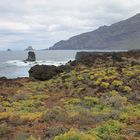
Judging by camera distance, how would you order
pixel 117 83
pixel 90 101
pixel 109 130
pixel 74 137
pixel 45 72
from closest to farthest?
pixel 74 137
pixel 109 130
pixel 90 101
pixel 117 83
pixel 45 72

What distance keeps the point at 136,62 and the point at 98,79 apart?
9.39 m

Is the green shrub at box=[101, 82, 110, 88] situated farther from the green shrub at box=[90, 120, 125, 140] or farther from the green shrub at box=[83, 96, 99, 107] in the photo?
the green shrub at box=[90, 120, 125, 140]

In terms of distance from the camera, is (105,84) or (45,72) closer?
(105,84)

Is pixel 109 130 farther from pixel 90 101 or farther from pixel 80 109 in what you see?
pixel 90 101

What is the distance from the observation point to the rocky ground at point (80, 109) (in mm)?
13469

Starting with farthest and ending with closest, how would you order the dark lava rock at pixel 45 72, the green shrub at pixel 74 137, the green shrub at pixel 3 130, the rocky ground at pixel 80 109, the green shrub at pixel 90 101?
1. the dark lava rock at pixel 45 72
2. the green shrub at pixel 90 101
3. the green shrub at pixel 3 130
4. the rocky ground at pixel 80 109
5. the green shrub at pixel 74 137

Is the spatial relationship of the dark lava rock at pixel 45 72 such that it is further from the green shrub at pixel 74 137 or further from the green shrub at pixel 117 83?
the green shrub at pixel 74 137

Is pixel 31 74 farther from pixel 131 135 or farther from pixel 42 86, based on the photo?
pixel 131 135

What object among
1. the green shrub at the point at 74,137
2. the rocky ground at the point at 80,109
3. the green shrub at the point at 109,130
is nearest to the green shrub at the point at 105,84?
the rocky ground at the point at 80,109

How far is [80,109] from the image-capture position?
1852cm

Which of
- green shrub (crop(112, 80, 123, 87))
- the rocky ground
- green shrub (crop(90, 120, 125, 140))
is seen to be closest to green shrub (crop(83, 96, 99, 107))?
the rocky ground

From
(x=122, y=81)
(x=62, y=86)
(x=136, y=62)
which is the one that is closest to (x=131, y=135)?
(x=122, y=81)

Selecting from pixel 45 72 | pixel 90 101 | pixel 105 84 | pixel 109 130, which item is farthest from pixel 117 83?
pixel 45 72

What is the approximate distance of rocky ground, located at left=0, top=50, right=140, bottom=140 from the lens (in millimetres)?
13469
